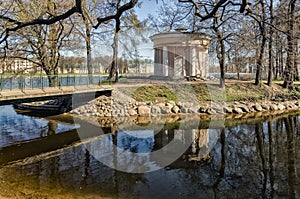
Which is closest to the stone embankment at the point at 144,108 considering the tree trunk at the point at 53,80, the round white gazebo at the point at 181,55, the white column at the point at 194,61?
the tree trunk at the point at 53,80

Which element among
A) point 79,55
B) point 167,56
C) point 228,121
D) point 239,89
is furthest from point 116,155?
point 167,56

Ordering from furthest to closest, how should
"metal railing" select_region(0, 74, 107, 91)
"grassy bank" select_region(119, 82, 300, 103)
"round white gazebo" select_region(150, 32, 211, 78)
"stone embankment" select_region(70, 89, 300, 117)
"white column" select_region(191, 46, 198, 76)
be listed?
1. "white column" select_region(191, 46, 198, 76)
2. "round white gazebo" select_region(150, 32, 211, 78)
3. "grassy bank" select_region(119, 82, 300, 103)
4. "stone embankment" select_region(70, 89, 300, 117)
5. "metal railing" select_region(0, 74, 107, 91)

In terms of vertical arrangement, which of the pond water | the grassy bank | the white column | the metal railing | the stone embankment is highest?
the white column

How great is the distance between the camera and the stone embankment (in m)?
15.0

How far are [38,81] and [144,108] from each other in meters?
5.95

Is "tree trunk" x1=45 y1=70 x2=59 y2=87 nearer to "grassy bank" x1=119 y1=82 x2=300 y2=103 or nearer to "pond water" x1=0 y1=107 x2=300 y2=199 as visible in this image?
"pond water" x1=0 y1=107 x2=300 y2=199

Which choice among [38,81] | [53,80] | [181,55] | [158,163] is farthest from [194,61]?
[158,163]

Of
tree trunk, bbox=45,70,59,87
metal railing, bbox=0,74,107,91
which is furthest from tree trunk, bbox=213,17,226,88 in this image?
tree trunk, bbox=45,70,59,87

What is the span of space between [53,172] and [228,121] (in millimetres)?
9441

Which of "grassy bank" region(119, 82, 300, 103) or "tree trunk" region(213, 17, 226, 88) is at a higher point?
"tree trunk" region(213, 17, 226, 88)

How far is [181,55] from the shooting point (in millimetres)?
20859

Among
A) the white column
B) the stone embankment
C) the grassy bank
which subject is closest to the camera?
the stone embankment

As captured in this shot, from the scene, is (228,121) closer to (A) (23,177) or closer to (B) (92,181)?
(B) (92,181)

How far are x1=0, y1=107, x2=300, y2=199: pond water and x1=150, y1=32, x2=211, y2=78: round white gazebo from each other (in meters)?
9.35
